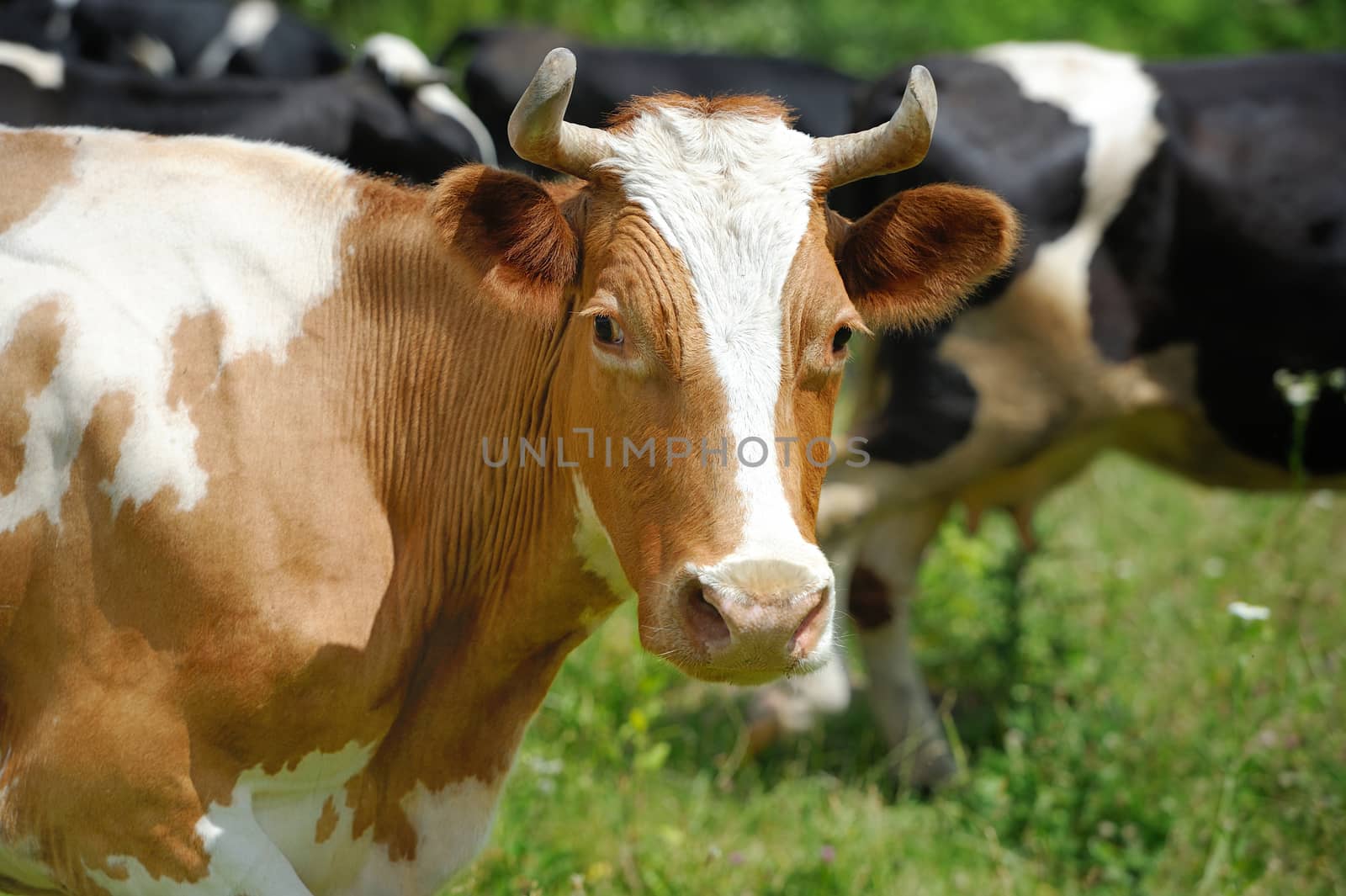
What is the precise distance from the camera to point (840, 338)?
9.59 feet

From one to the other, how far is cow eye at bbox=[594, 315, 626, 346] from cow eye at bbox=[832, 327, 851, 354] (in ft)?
1.48

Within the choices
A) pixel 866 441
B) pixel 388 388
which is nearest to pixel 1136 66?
pixel 866 441

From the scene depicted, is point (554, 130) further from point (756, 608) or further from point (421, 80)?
point (421, 80)

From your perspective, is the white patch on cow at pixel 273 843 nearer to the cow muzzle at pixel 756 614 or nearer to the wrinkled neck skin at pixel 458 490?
the wrinkled neck skin at pixel 458 490

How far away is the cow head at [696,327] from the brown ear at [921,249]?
44 millimetres

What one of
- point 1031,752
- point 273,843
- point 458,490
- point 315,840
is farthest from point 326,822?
point 1031,752

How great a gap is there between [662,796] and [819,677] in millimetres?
1057

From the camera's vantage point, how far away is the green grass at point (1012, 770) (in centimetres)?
→ 416

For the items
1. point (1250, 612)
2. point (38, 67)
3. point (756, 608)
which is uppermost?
point (38, 67)

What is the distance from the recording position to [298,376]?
3.02 m

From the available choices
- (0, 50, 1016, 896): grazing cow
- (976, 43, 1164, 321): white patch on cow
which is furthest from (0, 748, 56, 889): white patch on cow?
(976, 43, 1164, 321): white patch on cow

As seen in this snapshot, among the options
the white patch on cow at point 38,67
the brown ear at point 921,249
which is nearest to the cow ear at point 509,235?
the brown ear at point 921,249

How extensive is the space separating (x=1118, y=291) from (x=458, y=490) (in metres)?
2.78

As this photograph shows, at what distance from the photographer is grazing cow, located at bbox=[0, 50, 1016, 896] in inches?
107
